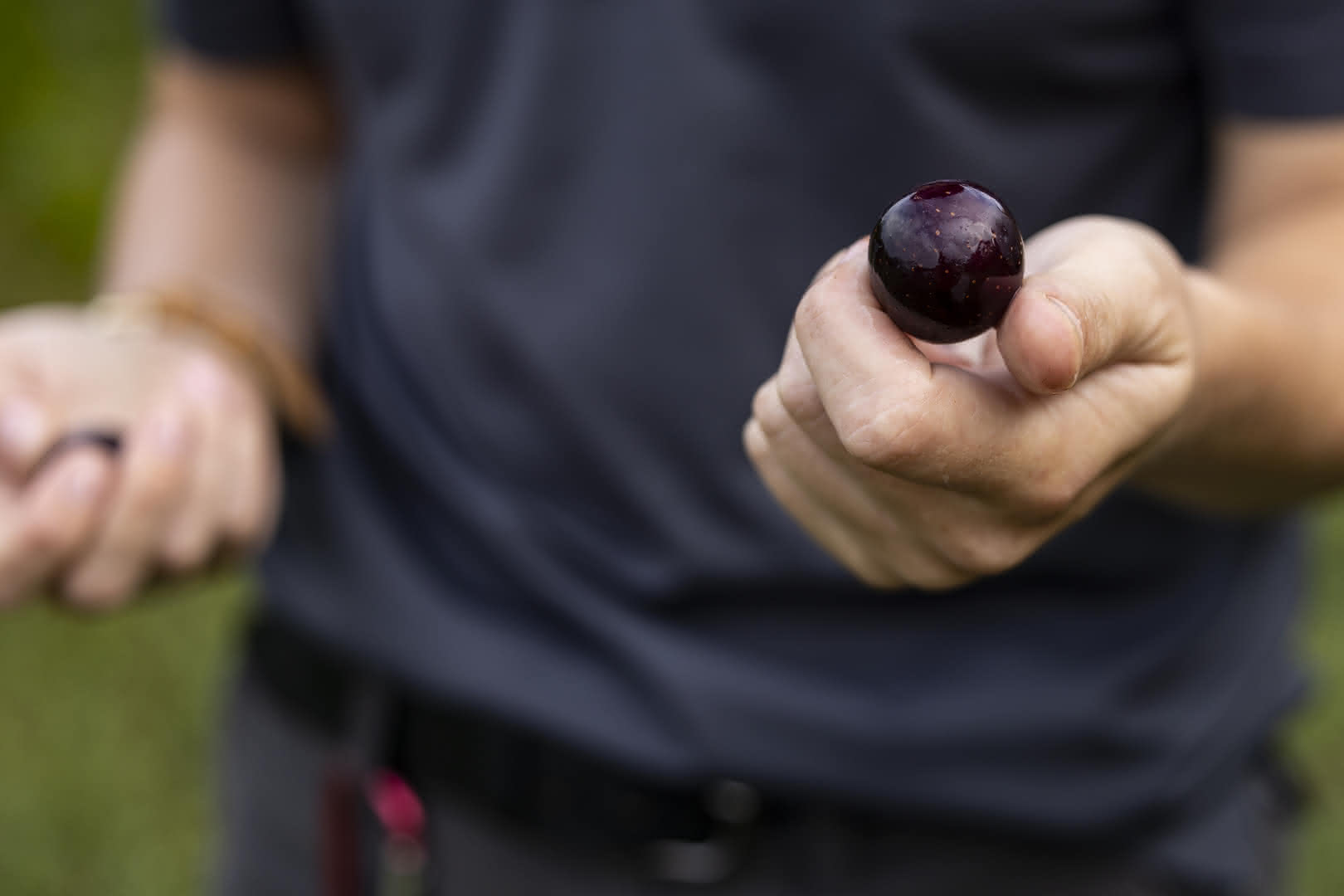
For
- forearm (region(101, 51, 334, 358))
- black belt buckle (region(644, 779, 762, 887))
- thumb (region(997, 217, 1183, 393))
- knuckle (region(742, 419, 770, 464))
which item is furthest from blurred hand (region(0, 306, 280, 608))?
thumb (region(997, 217, 1183, 393))

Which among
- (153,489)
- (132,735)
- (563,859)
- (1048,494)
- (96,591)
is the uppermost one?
(1048,494)

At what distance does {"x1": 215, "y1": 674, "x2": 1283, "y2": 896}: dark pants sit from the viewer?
1.51 meters

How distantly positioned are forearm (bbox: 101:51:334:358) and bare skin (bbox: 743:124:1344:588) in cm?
110

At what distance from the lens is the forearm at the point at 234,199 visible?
1.89 metres

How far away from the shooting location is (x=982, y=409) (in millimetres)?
889

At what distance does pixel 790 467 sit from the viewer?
1.02 meters

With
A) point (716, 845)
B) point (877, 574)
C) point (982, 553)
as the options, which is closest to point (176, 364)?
point (716, 845)

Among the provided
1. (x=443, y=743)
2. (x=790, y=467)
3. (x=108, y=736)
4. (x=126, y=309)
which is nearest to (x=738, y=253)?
(x=790, y=467)

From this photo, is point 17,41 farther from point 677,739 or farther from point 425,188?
point 677,739

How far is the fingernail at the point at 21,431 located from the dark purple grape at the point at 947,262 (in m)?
0.95

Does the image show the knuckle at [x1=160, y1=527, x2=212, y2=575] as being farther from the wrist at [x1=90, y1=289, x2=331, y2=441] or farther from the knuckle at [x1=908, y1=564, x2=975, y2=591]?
the knuckle at [x1=908, y1=564, x2=975, y2=591]

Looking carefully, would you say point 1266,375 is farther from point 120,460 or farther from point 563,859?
point 120,460

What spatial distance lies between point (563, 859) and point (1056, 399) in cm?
92

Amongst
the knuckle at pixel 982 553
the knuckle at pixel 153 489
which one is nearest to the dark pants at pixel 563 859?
the knuckle at pixel 153 489
